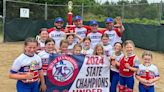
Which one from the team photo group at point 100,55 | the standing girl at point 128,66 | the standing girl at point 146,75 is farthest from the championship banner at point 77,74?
the standing girl at point 146,75

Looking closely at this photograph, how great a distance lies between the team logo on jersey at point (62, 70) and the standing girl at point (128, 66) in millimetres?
1056

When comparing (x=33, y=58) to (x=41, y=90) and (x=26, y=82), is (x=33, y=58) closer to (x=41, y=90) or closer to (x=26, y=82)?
(x=26, y=82)

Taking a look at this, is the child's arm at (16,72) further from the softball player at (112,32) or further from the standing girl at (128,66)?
the softball player at (112,32)

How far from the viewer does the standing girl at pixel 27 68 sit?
10.2 feet

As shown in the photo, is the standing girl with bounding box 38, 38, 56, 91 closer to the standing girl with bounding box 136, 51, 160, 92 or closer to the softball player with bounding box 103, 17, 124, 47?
the standing girl with bounding box 136, 51, 160, 92

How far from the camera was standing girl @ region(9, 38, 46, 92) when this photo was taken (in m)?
3.11

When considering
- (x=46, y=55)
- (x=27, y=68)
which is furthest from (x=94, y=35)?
(x=27, y=68)

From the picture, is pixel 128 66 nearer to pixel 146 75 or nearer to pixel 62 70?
pixel 146 75

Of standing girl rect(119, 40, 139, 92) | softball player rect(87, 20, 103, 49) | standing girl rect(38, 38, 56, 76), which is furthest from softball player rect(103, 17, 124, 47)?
standing girl rect(38, 38, 56, 76)

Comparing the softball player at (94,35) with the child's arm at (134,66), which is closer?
the child's arm at (134,66)

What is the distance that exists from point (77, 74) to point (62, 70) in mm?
353

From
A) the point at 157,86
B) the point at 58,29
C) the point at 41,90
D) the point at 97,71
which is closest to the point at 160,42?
the point at 157,86

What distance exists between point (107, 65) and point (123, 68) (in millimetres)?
369

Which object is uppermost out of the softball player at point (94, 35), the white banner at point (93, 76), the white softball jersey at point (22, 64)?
the softball player at point (94, 35)
